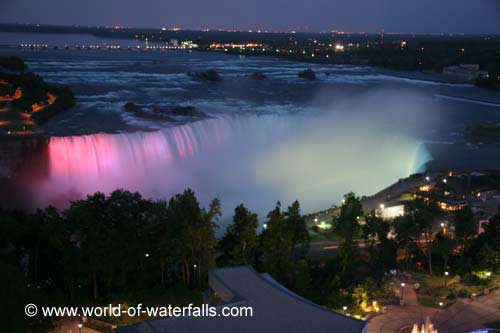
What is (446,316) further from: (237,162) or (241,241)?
(237,162)

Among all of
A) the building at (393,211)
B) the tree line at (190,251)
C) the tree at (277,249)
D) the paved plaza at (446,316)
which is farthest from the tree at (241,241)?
the building at (393,211)

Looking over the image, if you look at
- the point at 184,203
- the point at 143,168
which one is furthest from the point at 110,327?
the point at 143,168

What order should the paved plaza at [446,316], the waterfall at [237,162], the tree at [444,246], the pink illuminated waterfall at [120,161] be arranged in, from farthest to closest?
the waterfall at [237,162], the pink illuminated waterfall at [120,161], the tree at [444,246], the paved plaza at [446,316]

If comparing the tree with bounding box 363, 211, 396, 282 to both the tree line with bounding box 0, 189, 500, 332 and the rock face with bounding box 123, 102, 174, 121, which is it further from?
the rock face with bounding box 123, 102, 174, 121

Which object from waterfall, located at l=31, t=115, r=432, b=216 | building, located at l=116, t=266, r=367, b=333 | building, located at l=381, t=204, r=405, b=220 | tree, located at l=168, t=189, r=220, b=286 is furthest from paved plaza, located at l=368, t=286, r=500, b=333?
waterfall, located at l=31, t=115, r=432, b=216

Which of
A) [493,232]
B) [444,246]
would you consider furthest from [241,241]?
[493,232]

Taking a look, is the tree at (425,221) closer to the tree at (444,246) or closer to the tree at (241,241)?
the tree at (444,246)
